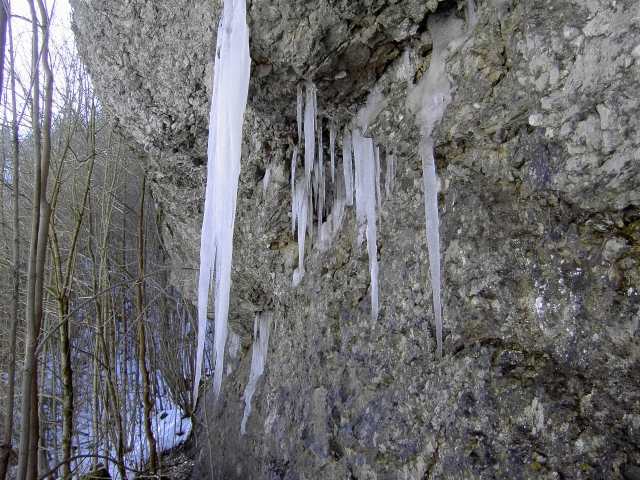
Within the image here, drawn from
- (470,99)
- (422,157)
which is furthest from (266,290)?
(470,99)

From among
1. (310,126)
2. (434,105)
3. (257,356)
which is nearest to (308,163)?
(310,126)

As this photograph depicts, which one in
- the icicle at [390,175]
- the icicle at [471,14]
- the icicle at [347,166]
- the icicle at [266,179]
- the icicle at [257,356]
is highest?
the icicle at [471,14]

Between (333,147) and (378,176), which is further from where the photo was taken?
(333,147)

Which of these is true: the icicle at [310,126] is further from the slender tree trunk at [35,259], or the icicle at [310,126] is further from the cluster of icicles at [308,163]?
the slender tree trunk at [35,259]

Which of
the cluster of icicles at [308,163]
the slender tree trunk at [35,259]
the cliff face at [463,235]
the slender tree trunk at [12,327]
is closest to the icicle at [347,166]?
the cluster of icicles at [308,163]

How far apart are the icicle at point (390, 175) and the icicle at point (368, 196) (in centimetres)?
7

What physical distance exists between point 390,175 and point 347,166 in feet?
1.14

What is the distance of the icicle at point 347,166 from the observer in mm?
2440

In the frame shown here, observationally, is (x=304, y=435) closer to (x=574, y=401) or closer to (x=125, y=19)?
(x=574, y=401)

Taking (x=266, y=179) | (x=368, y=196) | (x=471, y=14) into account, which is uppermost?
(x=471, y=14)

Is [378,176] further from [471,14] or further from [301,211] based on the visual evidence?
[471,14]

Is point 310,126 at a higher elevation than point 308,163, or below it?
higher

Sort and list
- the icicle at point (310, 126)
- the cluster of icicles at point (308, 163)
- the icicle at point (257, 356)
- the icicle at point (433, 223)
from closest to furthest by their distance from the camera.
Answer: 1. the icicle at point (433, 223)
2. the cluster of icicles at point (308, 163)
3. the icicle at point (310, 126)
4. the icicle at point (257, 356)

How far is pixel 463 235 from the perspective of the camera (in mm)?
1800
